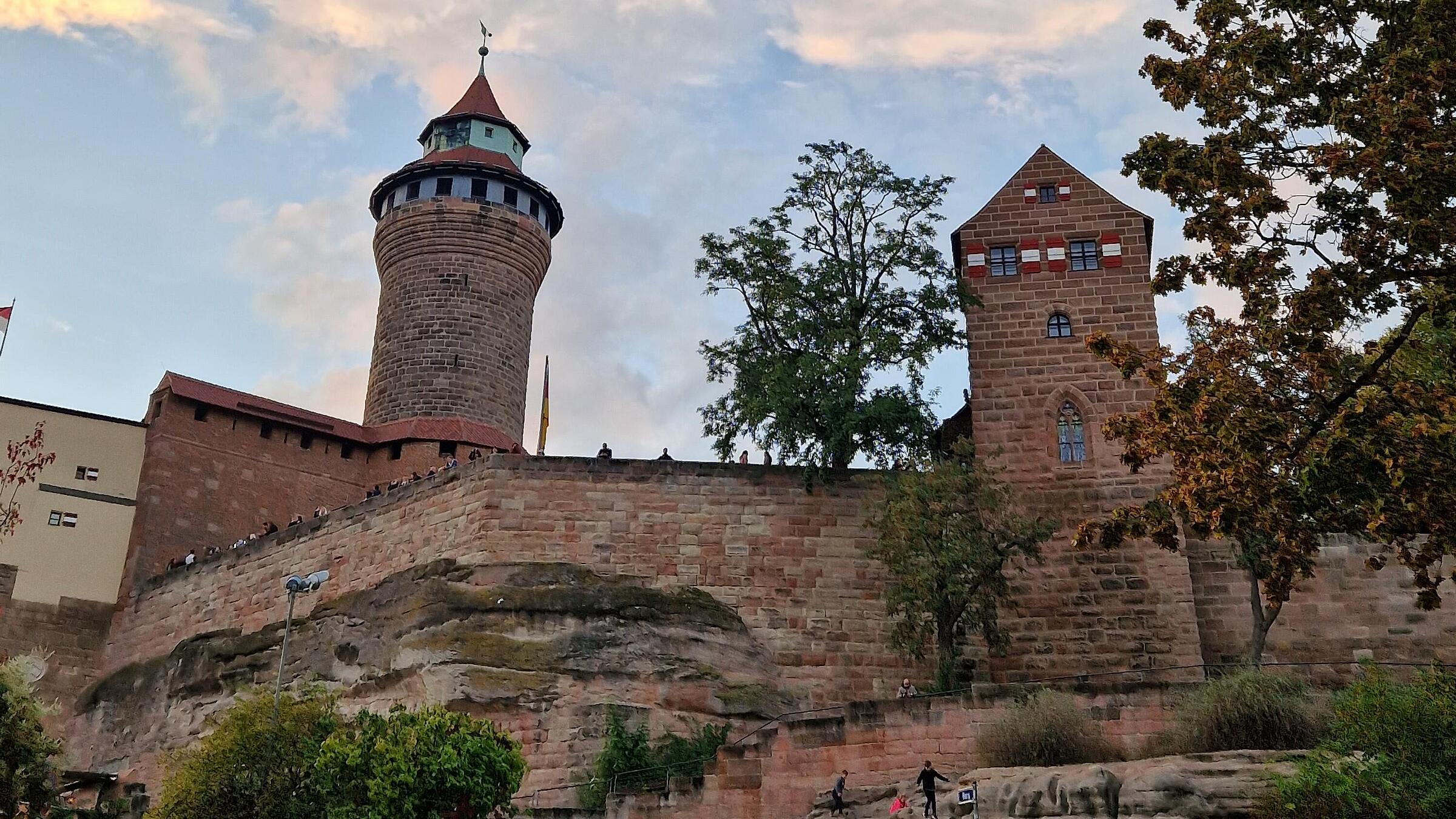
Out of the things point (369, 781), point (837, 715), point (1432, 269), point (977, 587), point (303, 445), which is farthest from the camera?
point (303, 445)

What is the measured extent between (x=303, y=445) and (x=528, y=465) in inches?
462

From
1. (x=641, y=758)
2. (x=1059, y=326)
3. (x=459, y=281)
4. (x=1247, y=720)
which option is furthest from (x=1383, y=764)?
(x=459, y=281)

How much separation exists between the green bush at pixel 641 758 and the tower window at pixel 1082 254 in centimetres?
1113

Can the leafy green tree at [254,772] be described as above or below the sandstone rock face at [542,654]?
below

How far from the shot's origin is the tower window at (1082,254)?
26.7m

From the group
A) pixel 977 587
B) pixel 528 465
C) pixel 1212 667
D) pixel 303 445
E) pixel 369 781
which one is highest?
pixel 303 445

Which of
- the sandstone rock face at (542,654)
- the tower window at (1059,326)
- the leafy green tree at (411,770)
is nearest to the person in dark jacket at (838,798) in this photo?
the sandstone rock face at (542,654)

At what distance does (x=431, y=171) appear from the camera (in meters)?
40.4

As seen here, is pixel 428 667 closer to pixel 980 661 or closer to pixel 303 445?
pixel 980 661

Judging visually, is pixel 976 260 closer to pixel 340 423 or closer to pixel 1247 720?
pixel 1247 720

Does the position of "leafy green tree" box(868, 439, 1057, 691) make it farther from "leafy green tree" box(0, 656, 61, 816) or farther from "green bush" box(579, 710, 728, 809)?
"leafy green tree" box(0, 656, 61, 816)

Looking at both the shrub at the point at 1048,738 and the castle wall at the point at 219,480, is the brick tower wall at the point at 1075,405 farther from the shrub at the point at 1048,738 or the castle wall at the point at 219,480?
the castle wall at the point at 219,480

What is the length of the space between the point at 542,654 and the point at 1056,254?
1227cm

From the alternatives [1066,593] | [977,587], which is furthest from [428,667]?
[1066,593]
